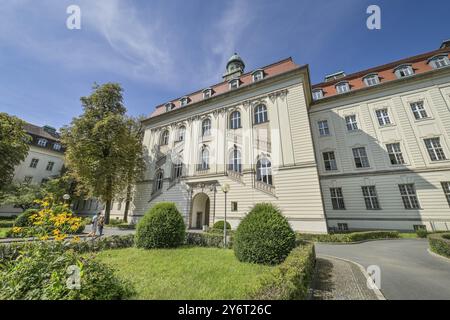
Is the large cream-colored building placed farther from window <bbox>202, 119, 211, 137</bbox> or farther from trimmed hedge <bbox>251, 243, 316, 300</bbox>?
trimmed hedge <bbox>251, 243, 316, 300</bbox>

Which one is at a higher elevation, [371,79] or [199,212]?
[371,79]

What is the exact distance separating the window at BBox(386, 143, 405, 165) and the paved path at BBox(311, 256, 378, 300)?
17480mm

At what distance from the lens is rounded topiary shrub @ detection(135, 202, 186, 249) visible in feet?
32.9

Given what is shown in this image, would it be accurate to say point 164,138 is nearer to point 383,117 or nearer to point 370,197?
point 370,197

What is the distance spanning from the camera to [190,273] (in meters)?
6.19

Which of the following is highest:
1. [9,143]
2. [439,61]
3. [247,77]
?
[247,77]

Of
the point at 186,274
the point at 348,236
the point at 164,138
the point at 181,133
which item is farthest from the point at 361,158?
the point at 164,138

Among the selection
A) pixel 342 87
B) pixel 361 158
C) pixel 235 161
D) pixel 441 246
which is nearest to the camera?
pixel 441 246

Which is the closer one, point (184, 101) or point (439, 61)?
point (439, 61)

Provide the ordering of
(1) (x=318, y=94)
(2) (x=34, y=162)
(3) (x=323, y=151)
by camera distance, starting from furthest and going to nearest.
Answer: (2) (x=34, y=162), (1) (x=318, y=94), (3) (x=323, y=151)

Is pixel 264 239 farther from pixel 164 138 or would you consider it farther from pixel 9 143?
pixel 9 143

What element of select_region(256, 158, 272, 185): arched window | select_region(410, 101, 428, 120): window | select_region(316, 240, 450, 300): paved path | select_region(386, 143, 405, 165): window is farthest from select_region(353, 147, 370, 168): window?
select_region(316, 240, 450, 300): paved path

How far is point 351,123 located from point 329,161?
545 cm

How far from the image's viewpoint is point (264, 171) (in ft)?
63.0
